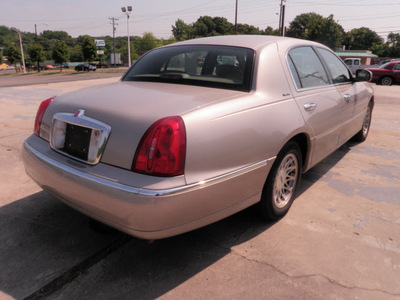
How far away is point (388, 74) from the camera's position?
→ 58.3 ft

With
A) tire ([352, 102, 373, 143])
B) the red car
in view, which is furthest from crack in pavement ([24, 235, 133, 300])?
the red car

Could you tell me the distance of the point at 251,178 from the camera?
2303mm

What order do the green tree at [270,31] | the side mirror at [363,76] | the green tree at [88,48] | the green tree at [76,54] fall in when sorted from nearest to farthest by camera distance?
the side mirror at [363,76] < the green tree at [88,48] < the green tree at [270,31] < the green tree at [76,54]

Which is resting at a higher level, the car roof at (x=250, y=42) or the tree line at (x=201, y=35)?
the tree line at (x=201, y=35)

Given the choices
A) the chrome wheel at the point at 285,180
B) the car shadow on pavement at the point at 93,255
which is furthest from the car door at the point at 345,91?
the car shadow on pavement at the point at 93,255

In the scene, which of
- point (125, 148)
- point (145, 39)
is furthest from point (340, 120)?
point (145, 39)

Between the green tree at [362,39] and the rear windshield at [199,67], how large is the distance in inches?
4397

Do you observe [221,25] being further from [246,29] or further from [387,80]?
[387,80]

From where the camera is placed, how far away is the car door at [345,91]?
3.74 metres

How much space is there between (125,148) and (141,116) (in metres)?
0.22

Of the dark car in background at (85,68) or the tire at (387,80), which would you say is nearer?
the tire at (387,80)

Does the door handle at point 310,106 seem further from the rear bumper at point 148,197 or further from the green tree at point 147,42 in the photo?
the green tree at point 147,42

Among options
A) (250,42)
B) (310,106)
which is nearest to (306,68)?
(310,106)

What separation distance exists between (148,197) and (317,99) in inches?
81.4
